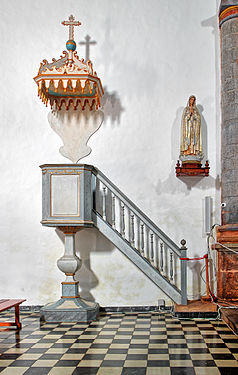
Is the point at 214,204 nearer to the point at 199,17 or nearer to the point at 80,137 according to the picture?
the point at 80,137

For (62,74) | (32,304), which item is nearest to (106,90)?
(62,74)

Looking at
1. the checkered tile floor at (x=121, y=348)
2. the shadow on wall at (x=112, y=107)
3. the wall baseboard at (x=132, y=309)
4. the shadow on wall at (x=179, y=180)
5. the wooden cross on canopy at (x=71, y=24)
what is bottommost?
the wall baseboard at (x=132, y=309)

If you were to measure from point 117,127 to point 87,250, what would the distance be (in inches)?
Answer: 92.8

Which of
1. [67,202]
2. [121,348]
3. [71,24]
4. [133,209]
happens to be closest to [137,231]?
[133,209]

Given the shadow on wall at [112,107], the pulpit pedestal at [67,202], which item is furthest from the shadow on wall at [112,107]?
the pulpit pedestal at [67,202]

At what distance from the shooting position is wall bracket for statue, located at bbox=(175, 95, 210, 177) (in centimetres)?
857

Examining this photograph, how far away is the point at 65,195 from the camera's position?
7.64 meters

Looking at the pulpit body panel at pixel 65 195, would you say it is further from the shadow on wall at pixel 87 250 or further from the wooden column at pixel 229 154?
the wooden column at pixel 229 154

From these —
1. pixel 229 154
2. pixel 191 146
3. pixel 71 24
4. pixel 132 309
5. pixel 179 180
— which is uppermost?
pixel 71 24

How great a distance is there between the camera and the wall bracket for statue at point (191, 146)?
8.57 meters

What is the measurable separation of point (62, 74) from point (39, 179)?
2177 millimetres

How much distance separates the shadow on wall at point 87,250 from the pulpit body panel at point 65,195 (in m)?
1.14

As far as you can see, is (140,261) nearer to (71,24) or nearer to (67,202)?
(67,202)

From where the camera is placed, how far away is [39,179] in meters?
8.95
